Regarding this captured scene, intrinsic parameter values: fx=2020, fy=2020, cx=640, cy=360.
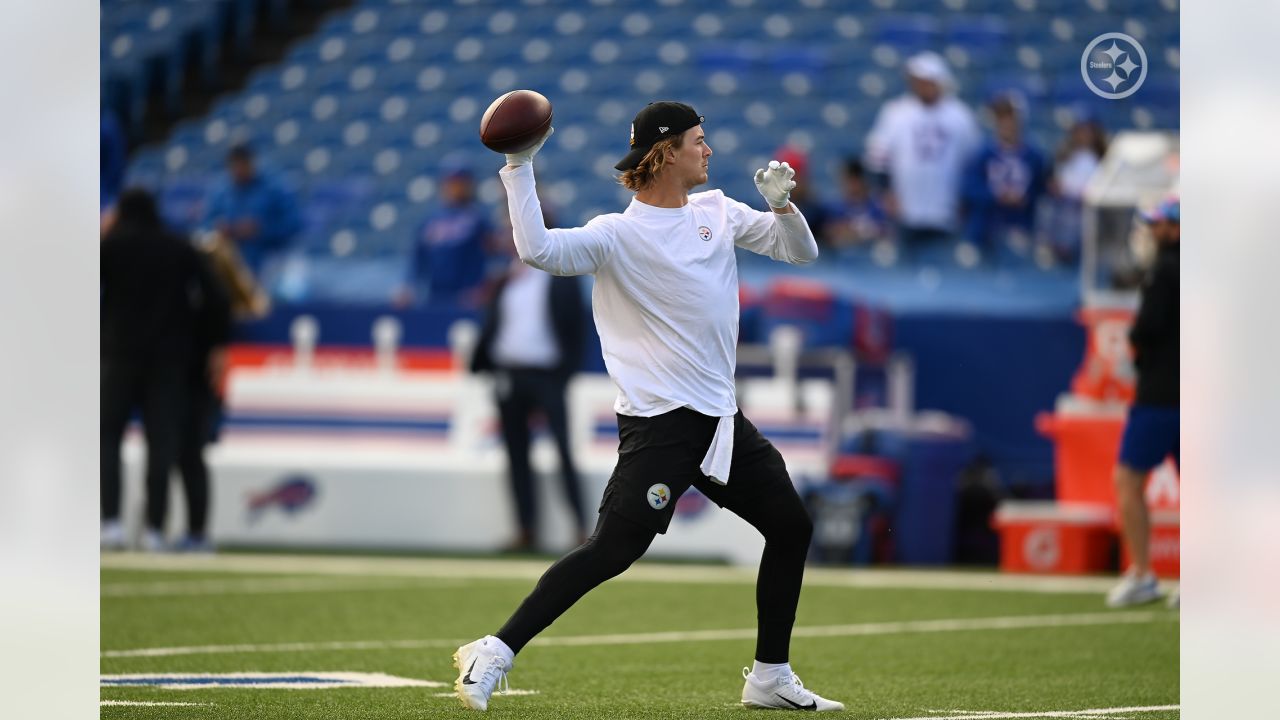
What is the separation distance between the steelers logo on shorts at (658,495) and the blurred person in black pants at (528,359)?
282 inches

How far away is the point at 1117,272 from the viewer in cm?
1270

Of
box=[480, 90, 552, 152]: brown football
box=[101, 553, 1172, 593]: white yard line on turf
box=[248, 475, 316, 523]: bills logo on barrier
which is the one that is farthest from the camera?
box=[248, 475, 316, 523]: bills logo on barrier

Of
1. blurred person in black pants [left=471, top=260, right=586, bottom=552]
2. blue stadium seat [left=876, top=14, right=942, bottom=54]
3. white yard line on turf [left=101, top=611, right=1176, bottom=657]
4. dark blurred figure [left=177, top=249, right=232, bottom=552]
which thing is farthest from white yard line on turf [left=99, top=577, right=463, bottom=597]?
blue stadium seat [left=876, top=14, right=942, bottom=54]

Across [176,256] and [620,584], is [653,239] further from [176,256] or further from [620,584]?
[176,256]

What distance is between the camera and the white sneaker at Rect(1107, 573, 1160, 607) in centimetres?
955

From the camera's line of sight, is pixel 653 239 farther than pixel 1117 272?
No

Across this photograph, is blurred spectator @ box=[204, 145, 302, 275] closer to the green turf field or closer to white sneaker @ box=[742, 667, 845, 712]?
the green turf field

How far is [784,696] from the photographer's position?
593 centimetres

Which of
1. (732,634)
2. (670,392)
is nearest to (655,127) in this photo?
(670,392)

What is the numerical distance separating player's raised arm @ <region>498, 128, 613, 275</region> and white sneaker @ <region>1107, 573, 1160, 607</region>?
4817mm

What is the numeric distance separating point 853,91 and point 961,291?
12.7 feet

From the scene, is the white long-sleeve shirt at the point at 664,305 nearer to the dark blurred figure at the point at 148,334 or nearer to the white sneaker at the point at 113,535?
the dark blurred figure at the point at 148,334

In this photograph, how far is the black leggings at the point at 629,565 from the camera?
5.63 m
